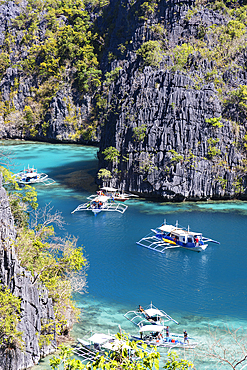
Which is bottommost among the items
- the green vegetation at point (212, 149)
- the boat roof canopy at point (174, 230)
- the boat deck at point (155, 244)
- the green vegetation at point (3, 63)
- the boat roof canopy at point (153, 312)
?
the boat roof canopy at point (153, 312)

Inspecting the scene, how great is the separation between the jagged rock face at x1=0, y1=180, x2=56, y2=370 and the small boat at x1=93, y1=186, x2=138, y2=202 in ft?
151

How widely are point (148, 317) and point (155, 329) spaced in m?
3.12

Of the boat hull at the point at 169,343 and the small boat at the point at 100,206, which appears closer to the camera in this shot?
the boat hull at the point at 169,343

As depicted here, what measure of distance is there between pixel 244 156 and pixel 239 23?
106 ft

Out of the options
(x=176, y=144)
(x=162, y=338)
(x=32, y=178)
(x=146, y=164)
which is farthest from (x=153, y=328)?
(x=32, y=178)

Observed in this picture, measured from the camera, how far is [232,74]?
274 feet

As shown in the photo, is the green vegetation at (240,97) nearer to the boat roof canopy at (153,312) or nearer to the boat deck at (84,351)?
the boat roof canopy at (153,312)

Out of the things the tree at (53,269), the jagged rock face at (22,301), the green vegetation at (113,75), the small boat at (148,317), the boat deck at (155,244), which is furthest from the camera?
the green vegetation at (113,75)

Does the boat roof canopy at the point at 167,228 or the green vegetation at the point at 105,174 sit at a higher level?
the green vegetation at the point at 105,174

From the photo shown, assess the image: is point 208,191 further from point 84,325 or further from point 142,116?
point 84,325

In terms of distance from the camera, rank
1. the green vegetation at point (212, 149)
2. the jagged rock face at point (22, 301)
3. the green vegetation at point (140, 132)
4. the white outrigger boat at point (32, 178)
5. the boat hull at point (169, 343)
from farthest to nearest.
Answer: the white outrigger boat at point (32, 178) < the green vegetation at point (140, 132) < the green vegetation at point (212, 149) < the boat hull at point (169, 343) < the jagged rock face at point (22, 301)

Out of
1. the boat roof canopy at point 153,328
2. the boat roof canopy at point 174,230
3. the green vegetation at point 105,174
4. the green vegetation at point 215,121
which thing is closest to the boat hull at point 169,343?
the boat roof canopy at point 153,328

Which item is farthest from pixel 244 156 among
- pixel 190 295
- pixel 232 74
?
pixel 190 295

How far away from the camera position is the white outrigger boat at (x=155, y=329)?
34.9 m
